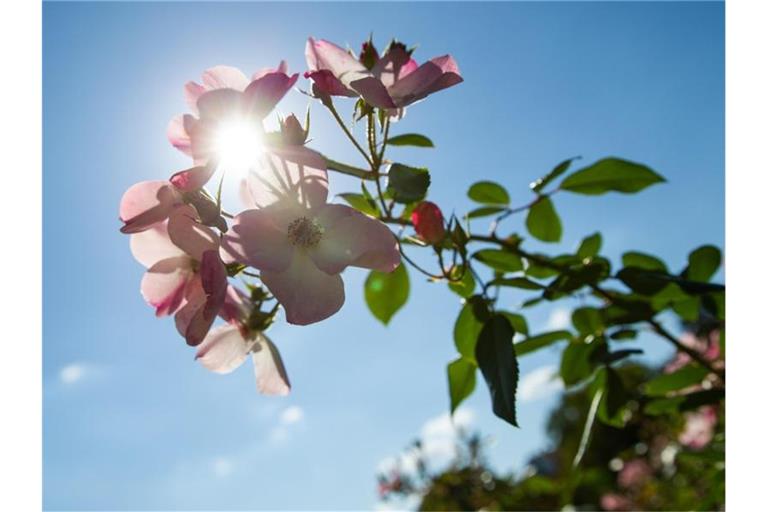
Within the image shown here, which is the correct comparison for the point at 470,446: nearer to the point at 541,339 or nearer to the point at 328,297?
the point at 541,339

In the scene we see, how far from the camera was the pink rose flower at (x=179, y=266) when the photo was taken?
512 millimetres

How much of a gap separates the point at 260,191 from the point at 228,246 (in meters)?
0.07

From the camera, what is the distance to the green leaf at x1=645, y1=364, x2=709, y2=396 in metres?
1.08

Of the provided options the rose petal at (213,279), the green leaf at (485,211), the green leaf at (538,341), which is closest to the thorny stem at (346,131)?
the rose petal at (213,279)

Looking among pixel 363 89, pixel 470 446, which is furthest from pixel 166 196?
pixel 470 446

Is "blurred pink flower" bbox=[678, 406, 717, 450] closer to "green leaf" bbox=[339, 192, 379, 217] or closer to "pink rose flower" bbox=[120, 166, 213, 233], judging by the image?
"green leaf" bbox=[339, 192, 379, 217]

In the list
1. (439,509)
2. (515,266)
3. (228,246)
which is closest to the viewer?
(228,246)

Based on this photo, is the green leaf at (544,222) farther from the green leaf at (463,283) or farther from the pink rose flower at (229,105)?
the pink rose flower at (229,105)

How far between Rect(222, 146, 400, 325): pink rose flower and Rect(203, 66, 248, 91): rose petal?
0.20ft

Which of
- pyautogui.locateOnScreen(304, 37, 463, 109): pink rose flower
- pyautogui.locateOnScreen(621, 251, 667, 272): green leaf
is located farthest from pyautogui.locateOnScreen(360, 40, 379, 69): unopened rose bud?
pyautogui.locateOnScreen(621, 251, 667, 272): green leaf

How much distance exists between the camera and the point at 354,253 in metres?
0.50

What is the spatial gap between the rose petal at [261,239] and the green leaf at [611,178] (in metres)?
0.55

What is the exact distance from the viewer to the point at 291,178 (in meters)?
0.51

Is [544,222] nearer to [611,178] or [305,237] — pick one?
[611,178]
